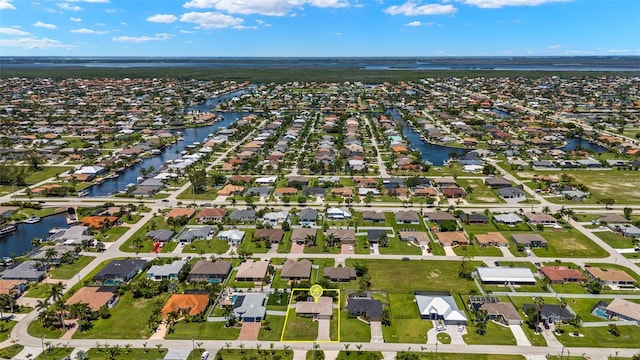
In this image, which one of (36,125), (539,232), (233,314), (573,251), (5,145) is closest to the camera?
(233,314)

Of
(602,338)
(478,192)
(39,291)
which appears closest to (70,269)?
(39,291)

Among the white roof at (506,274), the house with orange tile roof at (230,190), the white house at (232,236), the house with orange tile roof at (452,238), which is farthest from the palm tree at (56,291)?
the house with orange tile roof at (452,238)

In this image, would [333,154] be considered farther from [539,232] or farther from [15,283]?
[15,283]

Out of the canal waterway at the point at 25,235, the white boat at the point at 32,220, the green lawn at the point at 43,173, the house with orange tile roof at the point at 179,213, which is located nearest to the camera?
the canal waterway at the point at 25,235

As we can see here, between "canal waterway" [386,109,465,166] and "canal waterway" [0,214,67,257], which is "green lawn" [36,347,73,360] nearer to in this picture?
"canal waterway" [0,214,67,257]

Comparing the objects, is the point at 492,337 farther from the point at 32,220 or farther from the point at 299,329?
the point at 32,220

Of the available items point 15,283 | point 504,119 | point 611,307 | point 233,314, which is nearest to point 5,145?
point 15,283

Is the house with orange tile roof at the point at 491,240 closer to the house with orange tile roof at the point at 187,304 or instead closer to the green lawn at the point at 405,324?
the green lawn at the point at 405,324

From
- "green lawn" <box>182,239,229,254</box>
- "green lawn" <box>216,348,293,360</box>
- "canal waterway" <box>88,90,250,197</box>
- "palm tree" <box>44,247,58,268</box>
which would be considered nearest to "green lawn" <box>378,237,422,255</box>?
"green lawn" <box>182,239,229,254</box>
